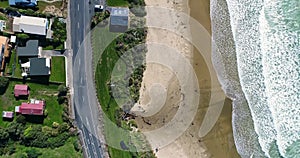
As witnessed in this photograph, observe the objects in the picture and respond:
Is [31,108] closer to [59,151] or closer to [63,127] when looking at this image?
[63,127]

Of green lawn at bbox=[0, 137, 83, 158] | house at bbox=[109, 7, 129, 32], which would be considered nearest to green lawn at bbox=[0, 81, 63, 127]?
green lawn at bbox=[0, 137, 83, 158]

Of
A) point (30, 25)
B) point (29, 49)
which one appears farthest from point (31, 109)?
point (30, 25)

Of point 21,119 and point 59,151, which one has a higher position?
point 21,119

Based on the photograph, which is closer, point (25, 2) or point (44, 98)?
point (25, 2)

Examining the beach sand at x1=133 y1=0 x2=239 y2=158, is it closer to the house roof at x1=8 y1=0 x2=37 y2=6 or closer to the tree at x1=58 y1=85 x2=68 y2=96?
the tree at x1=58 y1=85 x2=68 y2=96

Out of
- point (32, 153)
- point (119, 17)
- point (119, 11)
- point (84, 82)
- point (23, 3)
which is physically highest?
point (23, 3)

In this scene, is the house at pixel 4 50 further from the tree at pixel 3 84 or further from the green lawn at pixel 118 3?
the green lawn at pixel 118 3

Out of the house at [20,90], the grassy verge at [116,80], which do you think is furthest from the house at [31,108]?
the grassy verge at [116,80]
